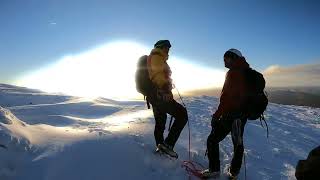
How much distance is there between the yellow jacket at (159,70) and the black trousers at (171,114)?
0.37 m

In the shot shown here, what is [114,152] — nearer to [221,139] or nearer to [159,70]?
[159,70]

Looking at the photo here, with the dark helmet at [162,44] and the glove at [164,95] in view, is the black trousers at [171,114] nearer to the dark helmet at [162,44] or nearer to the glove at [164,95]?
the glove at [164,95]

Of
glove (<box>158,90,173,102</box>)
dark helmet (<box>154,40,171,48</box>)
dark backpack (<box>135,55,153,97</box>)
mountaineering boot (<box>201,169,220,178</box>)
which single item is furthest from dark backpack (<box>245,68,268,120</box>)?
dark backpack (<box>135,55,153,97</box>)

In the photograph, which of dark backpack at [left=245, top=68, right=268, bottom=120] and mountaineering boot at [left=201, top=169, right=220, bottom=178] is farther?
mountaineering boot at [left=201, top=169, right=220, bottom=178]

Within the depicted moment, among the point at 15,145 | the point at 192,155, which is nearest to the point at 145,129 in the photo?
the point at 192,155

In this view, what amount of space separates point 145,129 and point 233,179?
12.1ft

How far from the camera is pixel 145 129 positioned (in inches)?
428

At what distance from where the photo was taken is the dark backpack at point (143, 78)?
8.41 meters

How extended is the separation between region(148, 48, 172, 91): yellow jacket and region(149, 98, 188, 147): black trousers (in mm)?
370

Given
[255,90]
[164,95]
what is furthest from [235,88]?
[164,95]

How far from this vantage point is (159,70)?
818 centimetres

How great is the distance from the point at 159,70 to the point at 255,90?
209 centimetres

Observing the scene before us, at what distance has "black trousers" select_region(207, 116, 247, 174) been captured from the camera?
7.69 m

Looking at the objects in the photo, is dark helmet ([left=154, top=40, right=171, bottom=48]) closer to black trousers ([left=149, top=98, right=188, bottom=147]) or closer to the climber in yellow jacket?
the climber in yellow jacket
